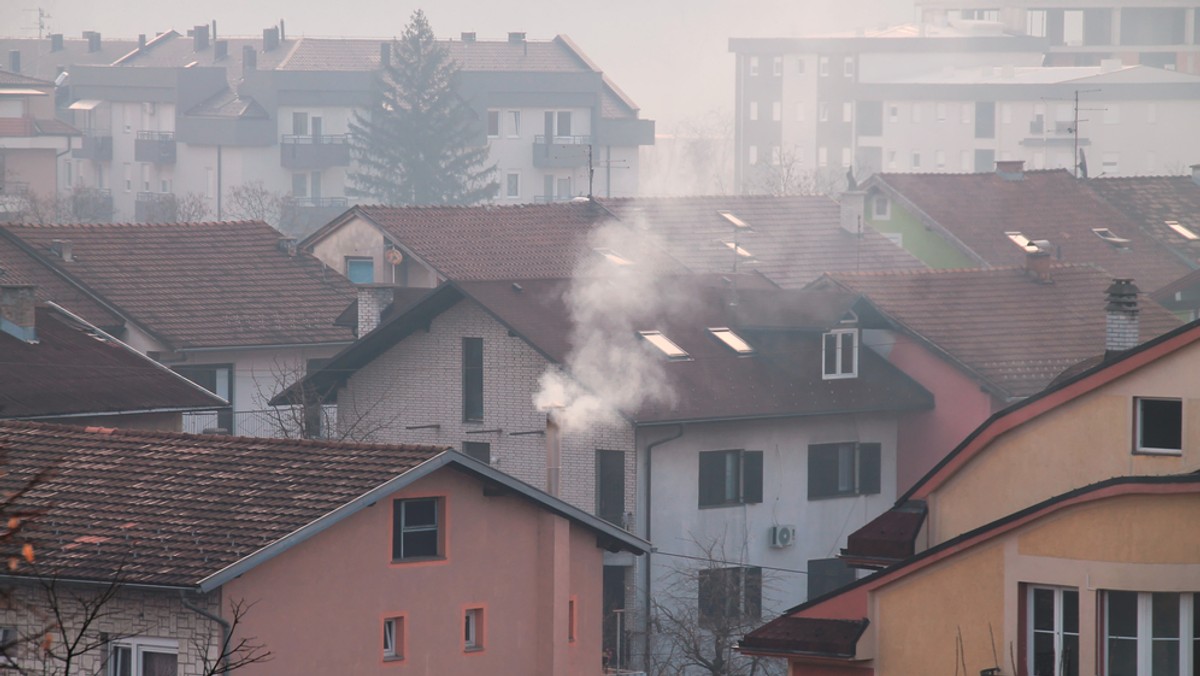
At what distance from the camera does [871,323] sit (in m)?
37.9

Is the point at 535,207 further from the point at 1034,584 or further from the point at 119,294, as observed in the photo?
the point at 1034,584

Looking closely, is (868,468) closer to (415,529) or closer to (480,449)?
(480,449)

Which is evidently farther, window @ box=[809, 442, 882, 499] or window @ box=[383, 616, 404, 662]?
window @ box=[809, 442, 882, 499]

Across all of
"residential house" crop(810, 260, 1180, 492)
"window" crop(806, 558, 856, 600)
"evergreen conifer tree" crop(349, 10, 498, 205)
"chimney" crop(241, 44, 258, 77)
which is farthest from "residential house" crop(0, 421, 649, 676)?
"chimney" crop(241, 44, 258, 77)

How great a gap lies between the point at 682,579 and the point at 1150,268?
80.5 feet

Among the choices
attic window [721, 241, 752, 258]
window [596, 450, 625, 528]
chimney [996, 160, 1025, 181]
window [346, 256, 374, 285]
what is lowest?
window [596, 450, 625, 528]

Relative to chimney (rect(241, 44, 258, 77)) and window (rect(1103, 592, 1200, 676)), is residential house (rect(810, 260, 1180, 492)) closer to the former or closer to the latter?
window (rect(1103, 592, 1200, 676))

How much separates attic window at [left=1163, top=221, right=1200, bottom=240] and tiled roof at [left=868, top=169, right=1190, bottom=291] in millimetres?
1051

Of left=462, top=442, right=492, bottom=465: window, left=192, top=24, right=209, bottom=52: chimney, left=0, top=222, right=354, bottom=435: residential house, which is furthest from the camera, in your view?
left=192, top=24, right=209, bottom=52: chimney

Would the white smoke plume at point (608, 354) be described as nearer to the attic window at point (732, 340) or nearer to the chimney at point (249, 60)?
the attic window at point (732, 340)

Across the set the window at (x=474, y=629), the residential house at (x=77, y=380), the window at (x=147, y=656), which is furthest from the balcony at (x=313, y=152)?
the window at (x=147, y=656)

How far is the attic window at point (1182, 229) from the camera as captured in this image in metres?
56.8

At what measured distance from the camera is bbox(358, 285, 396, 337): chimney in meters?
39.0

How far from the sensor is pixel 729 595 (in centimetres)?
3269
